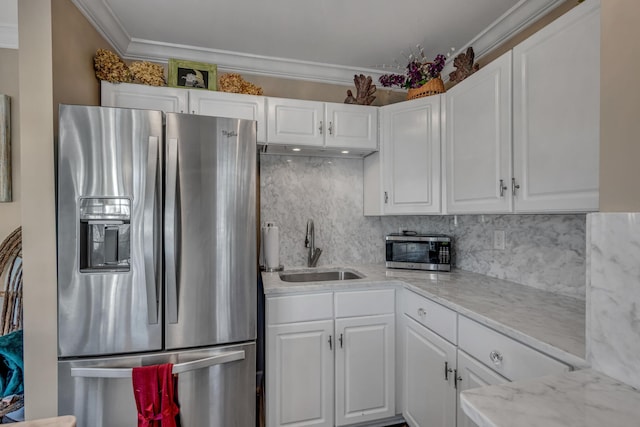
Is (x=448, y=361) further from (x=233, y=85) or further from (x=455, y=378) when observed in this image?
(x=233, y=85)

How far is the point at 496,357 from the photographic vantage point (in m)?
1.19

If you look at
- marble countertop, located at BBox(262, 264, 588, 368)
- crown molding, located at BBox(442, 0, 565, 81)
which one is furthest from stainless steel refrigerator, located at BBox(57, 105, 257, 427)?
crown molding, located at BBox(442, 0, 565, 81)

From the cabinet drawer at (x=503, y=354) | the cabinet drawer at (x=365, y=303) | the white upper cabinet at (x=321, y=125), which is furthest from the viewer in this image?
the white upper cabinet at (x=321, y=125)

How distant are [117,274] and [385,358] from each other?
163 centimetres

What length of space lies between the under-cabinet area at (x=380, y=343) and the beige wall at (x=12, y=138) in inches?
69.3

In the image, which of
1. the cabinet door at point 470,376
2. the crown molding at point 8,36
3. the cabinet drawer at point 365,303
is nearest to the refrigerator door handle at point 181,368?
the cabinet drawer at point 365,303

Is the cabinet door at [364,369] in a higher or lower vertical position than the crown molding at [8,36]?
lower

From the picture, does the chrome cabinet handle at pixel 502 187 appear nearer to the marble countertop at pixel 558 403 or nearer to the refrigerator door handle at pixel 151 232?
the marble countertop at pixel 558 403

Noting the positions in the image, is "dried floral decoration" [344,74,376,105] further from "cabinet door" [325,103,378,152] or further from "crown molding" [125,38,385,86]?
"crown molding" [125,38,385,86]

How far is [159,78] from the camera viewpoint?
1919 mm

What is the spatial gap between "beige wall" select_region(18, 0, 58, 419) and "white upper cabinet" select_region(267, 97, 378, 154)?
118 cm

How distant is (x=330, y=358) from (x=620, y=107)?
5.77 feet

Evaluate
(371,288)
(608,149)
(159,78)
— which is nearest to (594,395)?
(608,149)

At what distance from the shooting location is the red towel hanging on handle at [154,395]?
1360 millimetres
